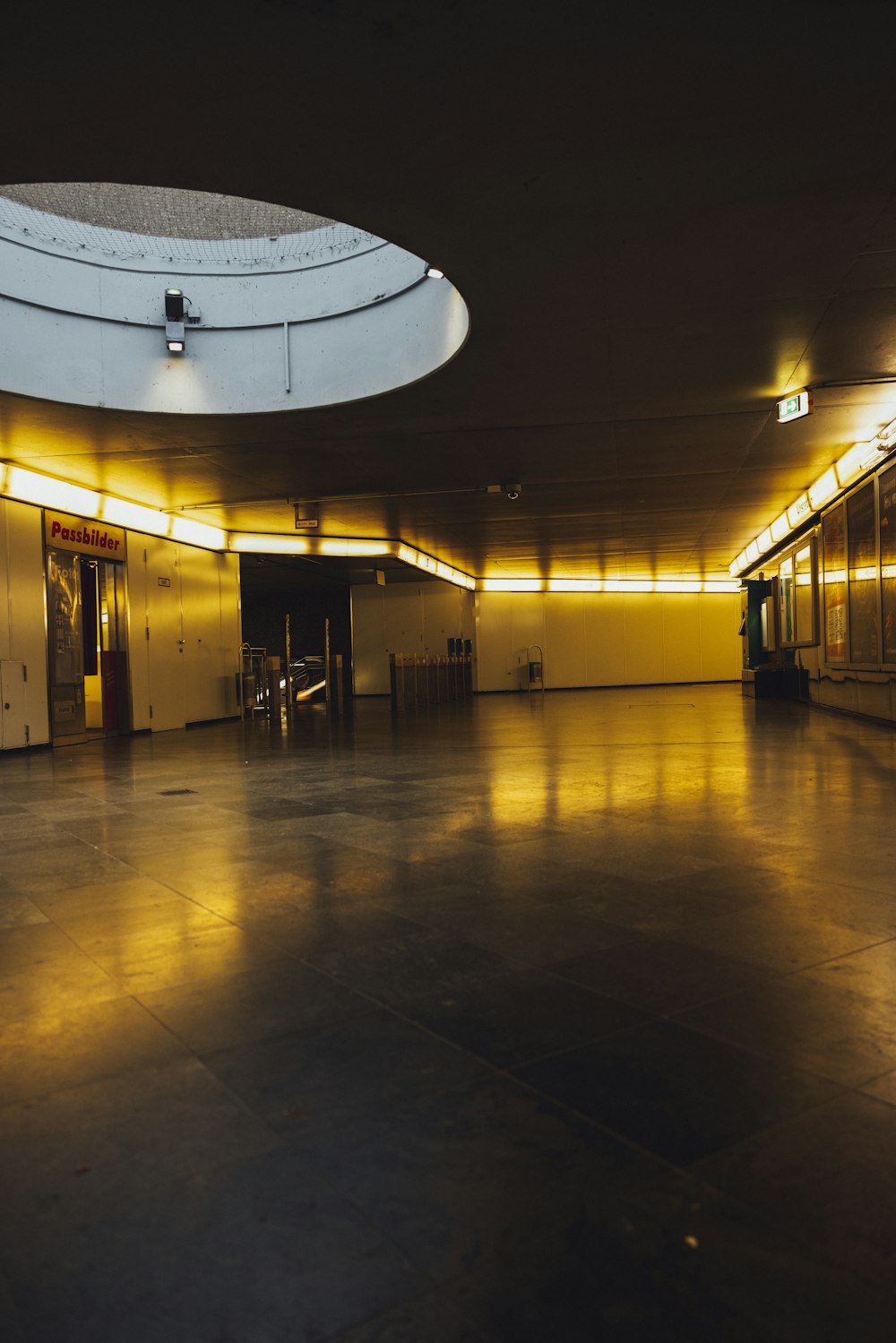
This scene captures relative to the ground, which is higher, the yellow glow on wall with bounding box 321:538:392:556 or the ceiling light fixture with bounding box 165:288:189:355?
the ceiling light fixture with bounding box 165:288:189:355

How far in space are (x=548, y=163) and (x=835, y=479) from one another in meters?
11.3

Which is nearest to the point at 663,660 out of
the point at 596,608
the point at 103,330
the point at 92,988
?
the point at 596,608

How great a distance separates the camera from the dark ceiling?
13.4ft

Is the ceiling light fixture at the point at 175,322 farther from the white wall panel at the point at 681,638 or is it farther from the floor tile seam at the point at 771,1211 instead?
the white wall panel at the point at 681,638

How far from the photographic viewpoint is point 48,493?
13.5 metres

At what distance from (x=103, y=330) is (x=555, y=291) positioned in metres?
5.42

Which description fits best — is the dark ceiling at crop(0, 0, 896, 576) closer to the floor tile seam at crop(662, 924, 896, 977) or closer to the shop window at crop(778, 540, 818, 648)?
the floor tile seam at crop(662, 924, 896, 977)

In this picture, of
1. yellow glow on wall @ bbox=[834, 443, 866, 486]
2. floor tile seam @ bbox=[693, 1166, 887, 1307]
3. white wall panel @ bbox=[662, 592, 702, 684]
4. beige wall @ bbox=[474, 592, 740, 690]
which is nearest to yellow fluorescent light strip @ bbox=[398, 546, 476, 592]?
beige wall @ bbox=[474, 592, 740, 690]

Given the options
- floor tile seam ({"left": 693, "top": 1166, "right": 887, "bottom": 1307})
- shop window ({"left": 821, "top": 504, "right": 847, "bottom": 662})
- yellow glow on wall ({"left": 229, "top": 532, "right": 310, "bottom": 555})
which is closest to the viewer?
floor tile seam ({"left": 693, "top": 1166, "right": 887, "bottom": 1307})

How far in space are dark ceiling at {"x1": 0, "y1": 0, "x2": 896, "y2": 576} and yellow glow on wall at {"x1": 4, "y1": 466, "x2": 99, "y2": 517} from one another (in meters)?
2.02

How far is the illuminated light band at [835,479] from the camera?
12258mm

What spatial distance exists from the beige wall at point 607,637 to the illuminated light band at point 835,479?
1064 cm

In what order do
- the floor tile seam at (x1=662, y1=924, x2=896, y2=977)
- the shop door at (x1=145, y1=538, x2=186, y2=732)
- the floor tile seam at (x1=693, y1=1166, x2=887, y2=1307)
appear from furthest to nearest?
1. the shop door at (x1=145, y1=538, x2=186, y2=732)
2. the floor tile seam at (x1=662, y1=924, x2=896, y2=977)
3. the floor tile seam at (x1=693, y1=1166, x2=887, y2=1307)

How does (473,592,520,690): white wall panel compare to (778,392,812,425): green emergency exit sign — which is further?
(473,592,520,690): white wall panel
